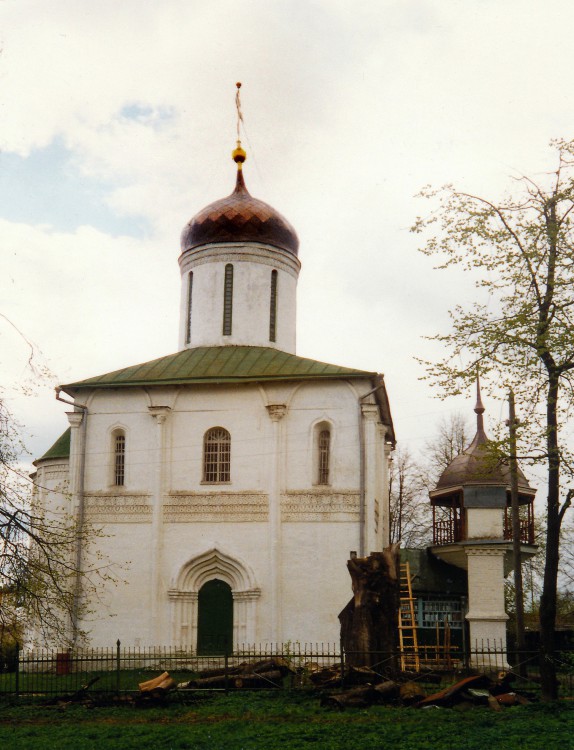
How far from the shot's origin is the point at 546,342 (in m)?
14.3

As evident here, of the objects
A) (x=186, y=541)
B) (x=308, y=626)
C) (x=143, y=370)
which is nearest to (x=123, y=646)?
(x=186, y=541)

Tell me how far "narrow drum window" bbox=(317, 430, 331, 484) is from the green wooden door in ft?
11.5

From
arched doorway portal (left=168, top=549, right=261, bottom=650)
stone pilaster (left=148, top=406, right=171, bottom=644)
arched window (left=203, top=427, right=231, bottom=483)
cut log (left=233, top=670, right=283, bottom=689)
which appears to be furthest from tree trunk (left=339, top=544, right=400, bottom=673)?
arched window (left=203, top=427, right=231, bottom=483)

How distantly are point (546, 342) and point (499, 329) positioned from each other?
111 cm

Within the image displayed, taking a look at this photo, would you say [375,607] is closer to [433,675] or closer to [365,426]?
[433,675]

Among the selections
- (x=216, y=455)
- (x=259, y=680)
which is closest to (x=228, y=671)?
(x=259, y=680)

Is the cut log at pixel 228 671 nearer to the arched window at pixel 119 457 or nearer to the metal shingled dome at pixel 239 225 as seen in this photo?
the arched window at pixel 119 457

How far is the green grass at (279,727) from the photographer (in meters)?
10.6

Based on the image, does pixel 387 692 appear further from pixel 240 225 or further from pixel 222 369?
pixel 240 225

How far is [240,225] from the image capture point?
26578mm

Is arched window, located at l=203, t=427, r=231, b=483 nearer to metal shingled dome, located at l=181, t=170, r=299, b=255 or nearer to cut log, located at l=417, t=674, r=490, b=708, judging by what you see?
metal shingled dome, located at l=181, t=170, r=299, b=255

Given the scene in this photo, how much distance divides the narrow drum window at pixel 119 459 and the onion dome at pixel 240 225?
6.48m

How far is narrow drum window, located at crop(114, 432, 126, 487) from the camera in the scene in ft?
77.0

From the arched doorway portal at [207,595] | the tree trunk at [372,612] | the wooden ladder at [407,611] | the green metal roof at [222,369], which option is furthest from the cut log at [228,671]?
the green metal roof at [222,369]
